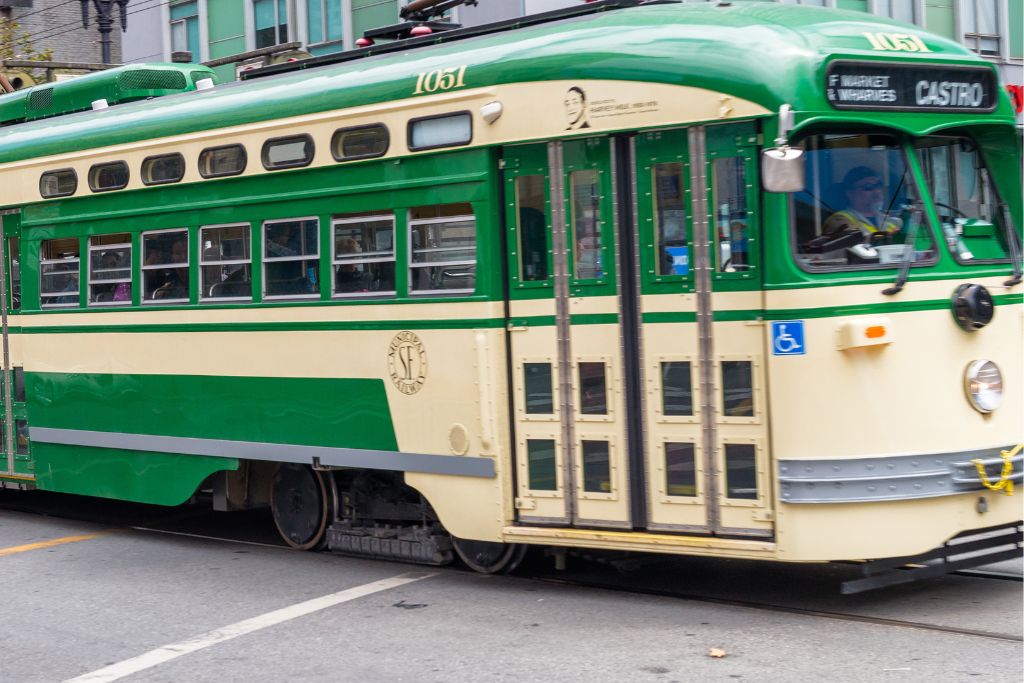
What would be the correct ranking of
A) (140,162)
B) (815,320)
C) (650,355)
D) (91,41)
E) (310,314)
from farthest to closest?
1. (91,41)
2. (140,162)
3. (310,314)
4. (650,355)
5. (815,320)

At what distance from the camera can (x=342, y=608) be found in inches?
326

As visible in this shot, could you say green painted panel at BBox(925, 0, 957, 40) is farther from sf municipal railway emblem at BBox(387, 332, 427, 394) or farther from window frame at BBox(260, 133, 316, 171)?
sf municipal railway emblem at BBox(387, 332, 427, 394)

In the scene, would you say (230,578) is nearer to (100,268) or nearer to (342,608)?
(342,608)

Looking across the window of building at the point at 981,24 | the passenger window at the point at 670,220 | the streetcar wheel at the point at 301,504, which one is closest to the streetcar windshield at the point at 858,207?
the passenger window at the point at 670,220

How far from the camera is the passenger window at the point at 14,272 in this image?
1194 cm

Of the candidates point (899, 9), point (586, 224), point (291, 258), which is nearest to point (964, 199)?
point (586, 224)

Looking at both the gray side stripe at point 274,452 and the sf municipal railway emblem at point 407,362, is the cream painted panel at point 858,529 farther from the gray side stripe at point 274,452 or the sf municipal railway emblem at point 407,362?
the sf municipal railway emblem at point 407,362

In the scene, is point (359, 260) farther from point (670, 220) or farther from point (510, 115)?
point (670, 220)

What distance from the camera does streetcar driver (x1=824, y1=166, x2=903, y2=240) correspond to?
7375mm

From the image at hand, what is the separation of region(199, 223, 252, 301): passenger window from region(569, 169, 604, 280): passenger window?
2835 mm

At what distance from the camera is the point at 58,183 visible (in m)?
11.4

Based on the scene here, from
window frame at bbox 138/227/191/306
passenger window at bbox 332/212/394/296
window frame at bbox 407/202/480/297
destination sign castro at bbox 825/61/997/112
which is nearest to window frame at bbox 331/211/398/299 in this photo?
passenger window at bbox 332/212/394/296

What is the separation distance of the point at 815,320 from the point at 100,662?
4.15m

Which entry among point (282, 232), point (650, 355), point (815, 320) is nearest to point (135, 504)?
point (282, 232)
